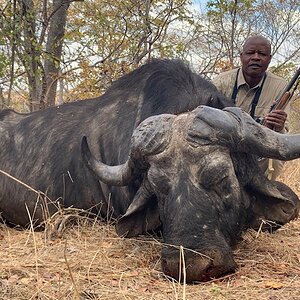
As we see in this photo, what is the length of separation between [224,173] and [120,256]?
3.52 ft

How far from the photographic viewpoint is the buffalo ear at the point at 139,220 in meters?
4.28

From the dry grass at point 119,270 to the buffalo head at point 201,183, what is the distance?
0.15 meters

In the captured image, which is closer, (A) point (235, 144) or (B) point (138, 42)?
(A) point (235, 144)

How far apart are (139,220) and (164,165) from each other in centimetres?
75

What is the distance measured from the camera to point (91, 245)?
14.8 ft

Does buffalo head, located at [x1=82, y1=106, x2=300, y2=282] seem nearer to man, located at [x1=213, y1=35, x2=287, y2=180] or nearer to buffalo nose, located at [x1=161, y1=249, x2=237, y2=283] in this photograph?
buffalo nose, located at [x1=161, y1=249, x2=237, y2=283]

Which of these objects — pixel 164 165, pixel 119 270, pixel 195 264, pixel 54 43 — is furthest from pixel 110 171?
pixel 54 43

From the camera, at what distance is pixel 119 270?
12.5 ft

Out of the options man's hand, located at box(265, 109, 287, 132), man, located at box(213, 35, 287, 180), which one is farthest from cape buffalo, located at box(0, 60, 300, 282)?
man, located at box(213, 35, 287, 180)

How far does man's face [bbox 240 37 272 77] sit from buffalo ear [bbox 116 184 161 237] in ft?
9.25

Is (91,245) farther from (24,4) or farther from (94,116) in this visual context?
(24,4)

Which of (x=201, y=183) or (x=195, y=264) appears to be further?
(x=201, y=183)

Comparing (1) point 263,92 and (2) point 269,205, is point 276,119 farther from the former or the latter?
(1) point 263,92

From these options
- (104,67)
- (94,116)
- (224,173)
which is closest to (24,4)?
(104,67)
